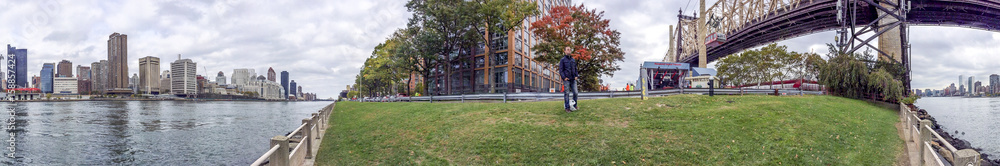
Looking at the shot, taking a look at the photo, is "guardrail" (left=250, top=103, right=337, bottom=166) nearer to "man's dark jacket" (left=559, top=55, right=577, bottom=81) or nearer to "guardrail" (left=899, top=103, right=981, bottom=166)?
"man's dark jacket" (left=559, top=55, right=577, bottom=81)

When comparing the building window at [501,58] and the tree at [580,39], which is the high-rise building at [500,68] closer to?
the building window at [501,58]

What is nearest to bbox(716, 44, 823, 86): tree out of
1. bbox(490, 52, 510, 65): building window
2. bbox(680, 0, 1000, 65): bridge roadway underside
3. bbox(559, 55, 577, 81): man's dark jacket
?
bbox(680, 0, 1000, 65): bridge roadway underside

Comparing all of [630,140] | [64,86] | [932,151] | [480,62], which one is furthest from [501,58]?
[64,86]

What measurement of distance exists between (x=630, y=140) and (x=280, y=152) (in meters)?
6.29

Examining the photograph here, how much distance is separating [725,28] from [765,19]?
62.3 feet

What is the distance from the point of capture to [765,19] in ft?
166

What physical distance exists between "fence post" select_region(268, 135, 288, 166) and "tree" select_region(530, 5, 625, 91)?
27687 millimetres

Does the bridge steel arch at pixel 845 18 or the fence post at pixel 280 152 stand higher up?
the bridge steel arch at pixel 845 18

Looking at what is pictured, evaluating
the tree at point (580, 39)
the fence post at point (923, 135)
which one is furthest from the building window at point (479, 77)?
the fence post at point (923, 135)

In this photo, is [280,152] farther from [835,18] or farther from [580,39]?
[835,18]

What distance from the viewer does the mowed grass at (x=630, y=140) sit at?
750 centimetres

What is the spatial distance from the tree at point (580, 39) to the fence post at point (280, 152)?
27.7 meters

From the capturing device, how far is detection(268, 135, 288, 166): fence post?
5.52 metres

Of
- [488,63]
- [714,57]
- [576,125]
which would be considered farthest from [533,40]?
[576,125]
